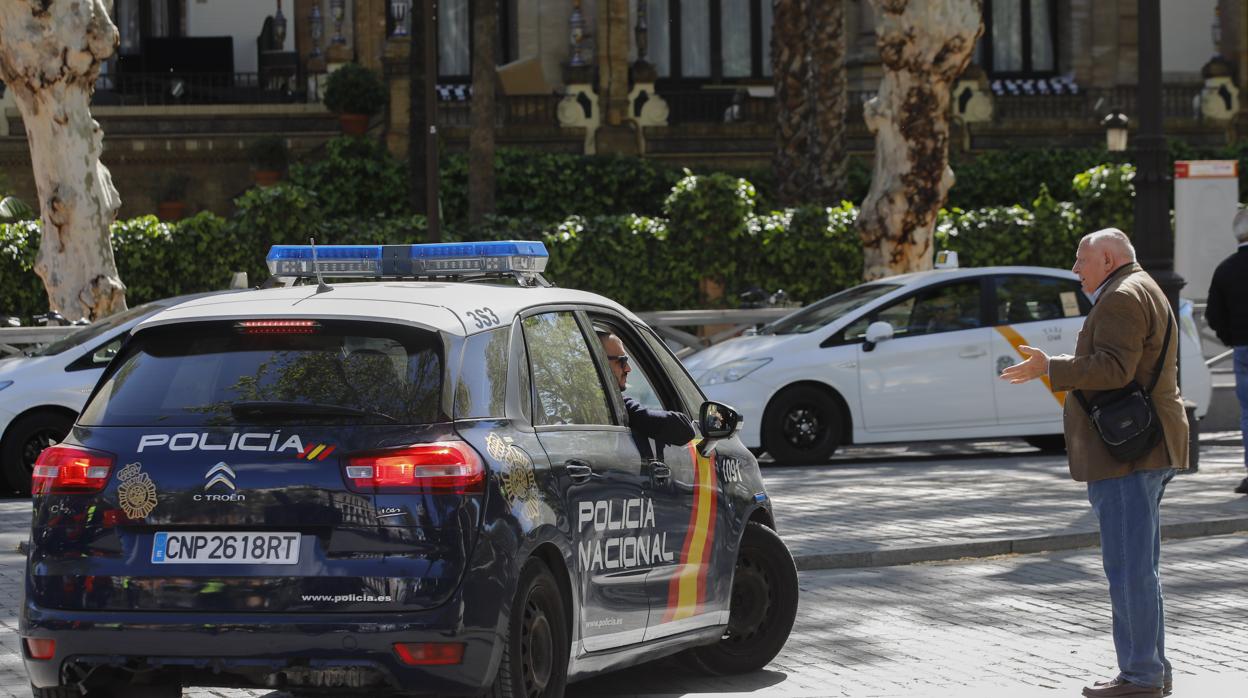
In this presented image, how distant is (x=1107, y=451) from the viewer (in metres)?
6.95

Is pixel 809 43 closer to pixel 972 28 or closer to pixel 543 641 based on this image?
pixel 972 28

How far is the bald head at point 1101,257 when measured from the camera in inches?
277

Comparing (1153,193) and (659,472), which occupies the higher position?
(1153,193)

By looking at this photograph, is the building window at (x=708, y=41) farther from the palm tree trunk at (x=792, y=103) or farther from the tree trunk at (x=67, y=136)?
the tree trunk at (x=67, y=136)

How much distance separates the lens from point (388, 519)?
571 centimetres

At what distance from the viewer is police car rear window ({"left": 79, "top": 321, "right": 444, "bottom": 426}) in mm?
5910

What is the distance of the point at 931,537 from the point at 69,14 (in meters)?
10.3

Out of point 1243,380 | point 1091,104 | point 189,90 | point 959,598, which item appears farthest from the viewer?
point 1091,104

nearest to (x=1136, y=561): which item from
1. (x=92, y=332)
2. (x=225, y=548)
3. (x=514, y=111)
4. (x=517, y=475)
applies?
(x=517, y=475)

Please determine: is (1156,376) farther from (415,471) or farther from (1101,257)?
(415,471)

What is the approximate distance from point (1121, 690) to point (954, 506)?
5863 mm

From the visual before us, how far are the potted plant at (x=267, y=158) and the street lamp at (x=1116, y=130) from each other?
45.7 ft

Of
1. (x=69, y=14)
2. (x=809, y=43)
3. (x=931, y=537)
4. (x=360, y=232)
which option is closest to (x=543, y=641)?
(x=931, y=537)

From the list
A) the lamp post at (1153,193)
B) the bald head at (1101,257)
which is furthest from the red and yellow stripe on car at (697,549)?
the lamp post at (1153,193)
